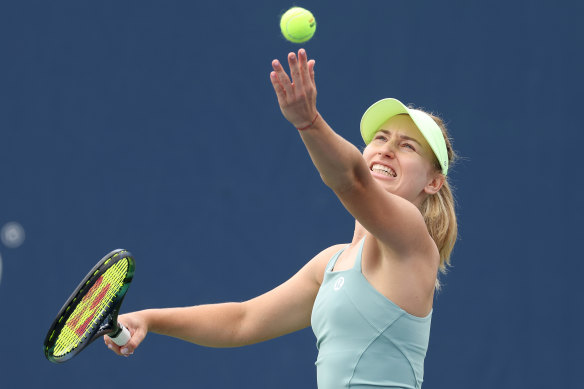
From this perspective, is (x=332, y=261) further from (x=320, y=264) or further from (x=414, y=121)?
(x=414, y=121)

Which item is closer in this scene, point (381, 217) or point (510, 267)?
point (381, 217)

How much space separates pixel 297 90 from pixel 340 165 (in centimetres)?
18

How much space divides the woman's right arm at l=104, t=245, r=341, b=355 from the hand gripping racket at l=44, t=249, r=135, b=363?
9.6 inches

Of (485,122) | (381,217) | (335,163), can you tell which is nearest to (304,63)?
(335,163)

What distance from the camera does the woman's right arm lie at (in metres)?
2.63

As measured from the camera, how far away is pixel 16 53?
12.6 feet

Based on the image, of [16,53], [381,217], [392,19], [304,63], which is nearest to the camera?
[304,63]

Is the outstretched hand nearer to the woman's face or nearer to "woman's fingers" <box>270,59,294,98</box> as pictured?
"woman's fingers" <box>270,59,294,98</box>

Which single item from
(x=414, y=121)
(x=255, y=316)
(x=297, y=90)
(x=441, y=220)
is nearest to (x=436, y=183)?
(x=441, y=220)

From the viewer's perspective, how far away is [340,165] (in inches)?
72.9

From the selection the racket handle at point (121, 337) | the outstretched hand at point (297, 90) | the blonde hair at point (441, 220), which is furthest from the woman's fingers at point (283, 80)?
the racket handle at point (121, 337)

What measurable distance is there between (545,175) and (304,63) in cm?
263

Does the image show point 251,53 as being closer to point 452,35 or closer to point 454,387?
point 452,35

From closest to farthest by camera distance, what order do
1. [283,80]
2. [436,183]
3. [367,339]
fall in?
[283,80]
[367,339]
[436,183]
